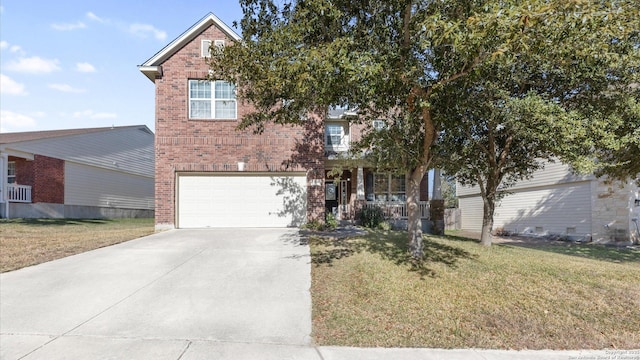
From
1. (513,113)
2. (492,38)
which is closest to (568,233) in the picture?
(513,113)

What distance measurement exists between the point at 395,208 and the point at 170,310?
13809 mm

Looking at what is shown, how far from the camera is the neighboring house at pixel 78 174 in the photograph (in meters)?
18.3

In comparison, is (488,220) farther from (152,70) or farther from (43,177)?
(43,177)

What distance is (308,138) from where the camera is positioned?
14117 millimetres

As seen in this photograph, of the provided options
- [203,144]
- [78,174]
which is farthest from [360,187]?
[78,174]

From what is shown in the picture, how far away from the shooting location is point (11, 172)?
62.3ft

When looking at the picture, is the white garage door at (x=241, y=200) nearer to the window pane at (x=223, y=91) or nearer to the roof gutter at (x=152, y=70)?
the window pane at (x=223, y=91)

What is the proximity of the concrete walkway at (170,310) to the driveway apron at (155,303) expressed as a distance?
2cm

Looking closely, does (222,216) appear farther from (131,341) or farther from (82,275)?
(131,341)

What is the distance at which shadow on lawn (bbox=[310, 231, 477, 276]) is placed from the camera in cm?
802

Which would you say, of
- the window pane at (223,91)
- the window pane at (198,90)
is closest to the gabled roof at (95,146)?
the window pane at (198,90)

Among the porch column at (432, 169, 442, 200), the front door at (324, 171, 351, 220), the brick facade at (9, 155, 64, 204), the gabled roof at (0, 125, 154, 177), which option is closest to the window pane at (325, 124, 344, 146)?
the front door at (324, 171, 351, 220)

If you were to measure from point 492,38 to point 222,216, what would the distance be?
11.2 meters

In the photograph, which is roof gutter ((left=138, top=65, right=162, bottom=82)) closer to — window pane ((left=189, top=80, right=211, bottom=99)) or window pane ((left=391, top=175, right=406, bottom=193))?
window pane ((left=189, top=80, right=211, bottom=99))
